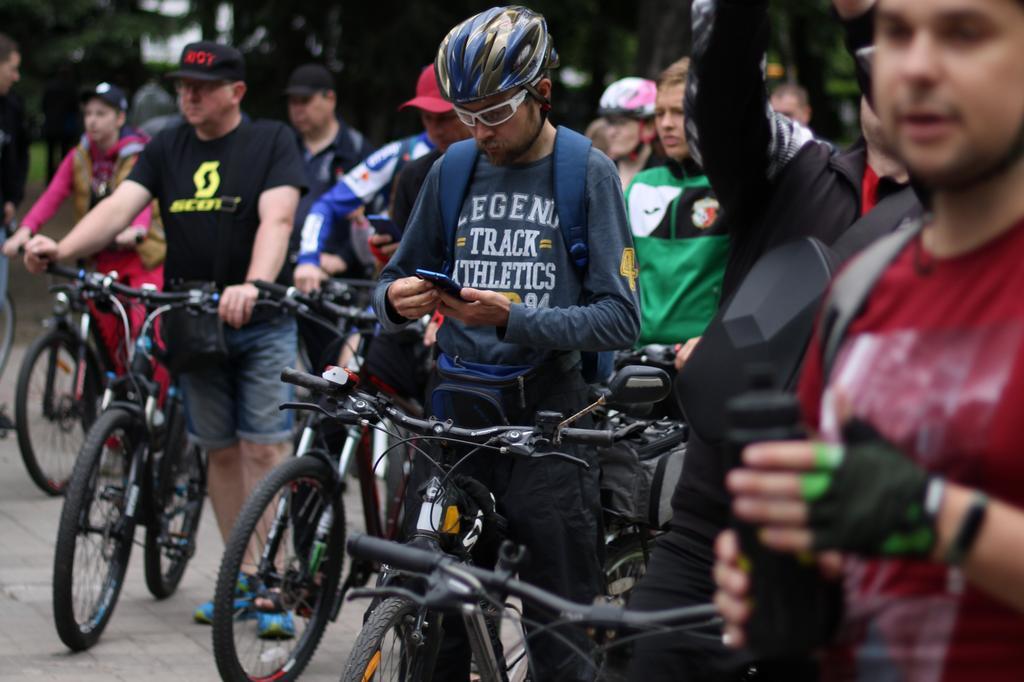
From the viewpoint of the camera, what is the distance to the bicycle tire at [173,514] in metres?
6.53

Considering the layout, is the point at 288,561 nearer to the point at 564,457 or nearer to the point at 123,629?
the point at 123,629

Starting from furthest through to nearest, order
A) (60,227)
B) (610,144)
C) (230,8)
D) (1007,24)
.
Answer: (60,227), (230,8), (610,144), (1007,24)

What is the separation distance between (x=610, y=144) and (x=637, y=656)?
18.1 feet

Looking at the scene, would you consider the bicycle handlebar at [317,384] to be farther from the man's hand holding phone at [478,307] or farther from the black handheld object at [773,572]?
the black handheld object at [773,572]

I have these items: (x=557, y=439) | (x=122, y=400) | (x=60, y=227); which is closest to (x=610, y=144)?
(x=122, y=400)

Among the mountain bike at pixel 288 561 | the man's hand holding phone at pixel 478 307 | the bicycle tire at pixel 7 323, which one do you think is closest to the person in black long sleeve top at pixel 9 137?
the bicycle tire at pixel 7 323

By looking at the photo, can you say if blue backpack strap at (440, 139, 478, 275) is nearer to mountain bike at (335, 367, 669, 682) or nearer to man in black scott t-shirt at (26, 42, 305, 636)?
mountain bike at (335, 367, 669, 682)

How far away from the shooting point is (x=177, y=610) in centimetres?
671

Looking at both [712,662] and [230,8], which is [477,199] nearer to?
[712,662]

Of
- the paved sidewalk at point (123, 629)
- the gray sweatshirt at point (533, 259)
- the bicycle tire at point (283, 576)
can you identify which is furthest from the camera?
the paved sidewalk at point (123, 629)

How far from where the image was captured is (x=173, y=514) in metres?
6.59

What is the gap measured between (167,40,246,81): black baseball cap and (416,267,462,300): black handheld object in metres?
2.70

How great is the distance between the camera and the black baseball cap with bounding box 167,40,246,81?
643 centimetres

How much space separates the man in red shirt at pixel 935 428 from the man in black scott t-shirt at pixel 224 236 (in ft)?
14.7
